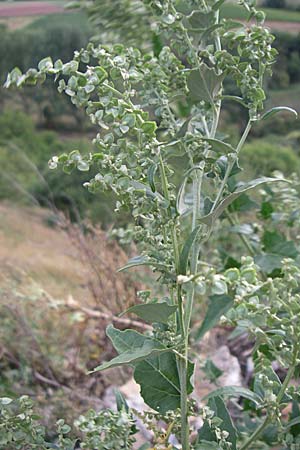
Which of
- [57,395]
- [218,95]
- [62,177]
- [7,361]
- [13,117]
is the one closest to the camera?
[218,95]

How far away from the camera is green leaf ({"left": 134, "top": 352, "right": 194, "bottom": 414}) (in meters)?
0.61

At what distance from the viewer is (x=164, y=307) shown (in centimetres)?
53

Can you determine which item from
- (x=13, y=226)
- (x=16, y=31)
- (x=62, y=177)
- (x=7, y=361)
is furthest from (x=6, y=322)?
(x=16, y=31)

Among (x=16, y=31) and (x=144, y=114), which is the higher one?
(x=144, y=114)

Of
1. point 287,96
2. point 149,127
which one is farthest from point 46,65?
point 287,96

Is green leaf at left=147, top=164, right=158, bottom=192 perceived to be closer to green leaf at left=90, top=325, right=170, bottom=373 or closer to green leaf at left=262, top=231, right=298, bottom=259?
green leaf at left=90, top=325, right=170, bottom=373

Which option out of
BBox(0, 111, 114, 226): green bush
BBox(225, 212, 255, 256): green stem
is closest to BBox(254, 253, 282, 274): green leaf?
BBox(225, 212, 255, 256): green stem

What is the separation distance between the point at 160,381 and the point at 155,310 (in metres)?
0.11

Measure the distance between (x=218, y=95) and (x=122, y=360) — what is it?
28cm

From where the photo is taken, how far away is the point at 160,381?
61cm

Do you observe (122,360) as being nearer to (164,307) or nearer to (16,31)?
(164,307)

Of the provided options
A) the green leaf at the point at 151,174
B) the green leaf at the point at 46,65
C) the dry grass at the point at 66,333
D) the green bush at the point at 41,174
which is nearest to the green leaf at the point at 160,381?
the green leaf at the point at 151,174

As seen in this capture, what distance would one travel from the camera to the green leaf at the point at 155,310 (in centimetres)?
53

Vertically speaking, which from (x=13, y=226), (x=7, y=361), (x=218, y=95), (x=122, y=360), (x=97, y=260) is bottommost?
(x=13, y=226)
